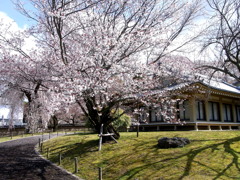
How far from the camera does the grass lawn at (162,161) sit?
7094 millimetres

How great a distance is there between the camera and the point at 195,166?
7453 mm

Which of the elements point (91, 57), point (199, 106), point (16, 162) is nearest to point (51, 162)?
point (16, 162)

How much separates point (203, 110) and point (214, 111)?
185 cm

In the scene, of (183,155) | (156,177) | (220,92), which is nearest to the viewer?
(156,177)

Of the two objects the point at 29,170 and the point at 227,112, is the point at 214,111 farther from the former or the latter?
the point at 29,170

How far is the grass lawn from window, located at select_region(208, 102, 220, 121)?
29.5 feet

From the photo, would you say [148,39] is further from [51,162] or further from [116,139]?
[51,162]

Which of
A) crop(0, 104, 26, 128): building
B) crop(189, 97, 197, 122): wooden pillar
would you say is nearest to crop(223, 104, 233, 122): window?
crop(189, 97, 197, 122): wooden pillar

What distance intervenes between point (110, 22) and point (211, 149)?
8268 millimetres

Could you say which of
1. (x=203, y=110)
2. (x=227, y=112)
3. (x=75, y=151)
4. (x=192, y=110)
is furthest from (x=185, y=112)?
(x=75, y=151)

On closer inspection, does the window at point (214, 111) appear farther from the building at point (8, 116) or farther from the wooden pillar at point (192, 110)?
the building at point (8, 116)

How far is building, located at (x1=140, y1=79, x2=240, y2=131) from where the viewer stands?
16316mm

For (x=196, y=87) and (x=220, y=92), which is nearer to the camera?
(x=196, y=87)

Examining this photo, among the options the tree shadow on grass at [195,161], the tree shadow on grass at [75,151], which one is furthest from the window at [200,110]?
the tree shadow on grass at [75,151]
